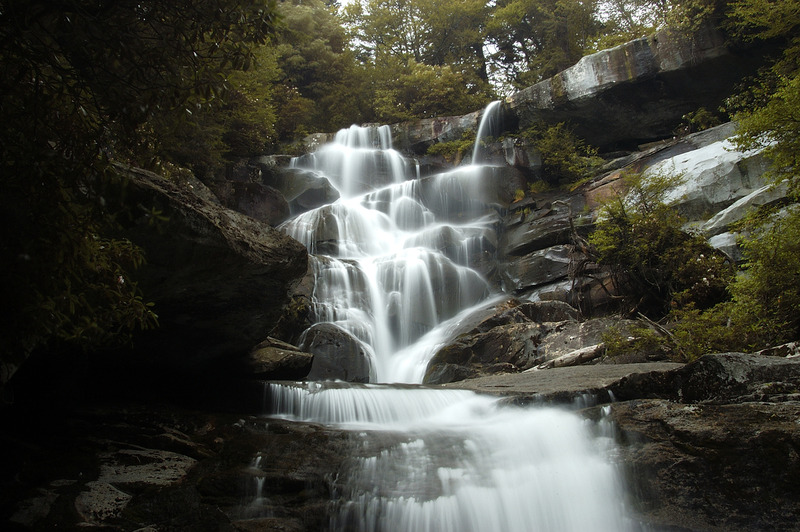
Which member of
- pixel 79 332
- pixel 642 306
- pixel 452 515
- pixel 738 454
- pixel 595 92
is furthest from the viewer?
pixel 595 92

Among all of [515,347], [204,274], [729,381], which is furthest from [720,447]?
[515,347]

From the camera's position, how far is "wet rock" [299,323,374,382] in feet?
33.8

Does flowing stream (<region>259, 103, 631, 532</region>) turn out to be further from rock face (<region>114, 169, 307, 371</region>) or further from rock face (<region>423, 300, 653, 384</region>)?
rock face (<region>114, 169, 307, 371</region>)

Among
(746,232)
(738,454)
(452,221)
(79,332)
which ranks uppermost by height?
(452,221)

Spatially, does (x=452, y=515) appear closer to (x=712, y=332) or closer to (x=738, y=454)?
(x=738, y=454)

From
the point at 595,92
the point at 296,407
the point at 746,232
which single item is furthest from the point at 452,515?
the point at 595,92

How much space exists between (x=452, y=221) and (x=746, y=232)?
1078 centimetres

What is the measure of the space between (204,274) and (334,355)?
5.71 meters

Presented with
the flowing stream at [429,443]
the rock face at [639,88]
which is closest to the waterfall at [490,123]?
the rock face at [639,88]

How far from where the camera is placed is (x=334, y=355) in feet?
34.5

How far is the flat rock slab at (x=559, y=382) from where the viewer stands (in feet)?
18.5

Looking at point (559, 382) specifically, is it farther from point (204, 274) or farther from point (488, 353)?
point (204, 274)

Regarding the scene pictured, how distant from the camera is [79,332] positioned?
3.02 metres

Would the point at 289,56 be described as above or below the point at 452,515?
above
